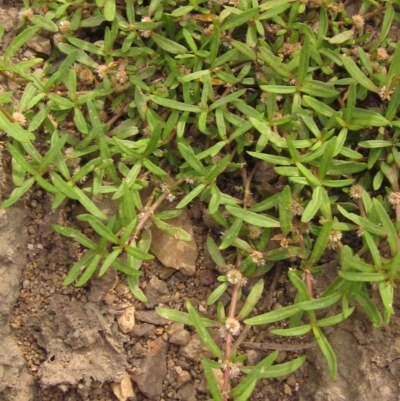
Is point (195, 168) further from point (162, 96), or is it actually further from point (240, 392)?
point (240, 392)

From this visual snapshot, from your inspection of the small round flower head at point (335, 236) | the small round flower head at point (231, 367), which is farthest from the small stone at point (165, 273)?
the small round flower head at point (335, 236)

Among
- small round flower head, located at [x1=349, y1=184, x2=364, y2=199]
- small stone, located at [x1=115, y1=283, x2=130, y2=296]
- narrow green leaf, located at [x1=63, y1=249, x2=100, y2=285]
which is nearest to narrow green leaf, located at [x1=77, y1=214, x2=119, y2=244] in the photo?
narrow green leaf, located at [x1=63, y1=249, x2=100, y2=285]

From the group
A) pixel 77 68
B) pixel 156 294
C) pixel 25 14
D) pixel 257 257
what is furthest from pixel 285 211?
pixel 25 14

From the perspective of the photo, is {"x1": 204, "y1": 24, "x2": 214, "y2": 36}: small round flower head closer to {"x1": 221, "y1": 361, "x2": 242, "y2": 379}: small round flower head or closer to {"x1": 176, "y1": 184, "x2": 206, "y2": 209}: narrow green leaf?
{"x1": 176, "y1": 184, "x2": 206, "y2": 209}: narrow green leaf

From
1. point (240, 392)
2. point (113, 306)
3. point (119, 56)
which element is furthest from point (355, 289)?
point (119, 56)

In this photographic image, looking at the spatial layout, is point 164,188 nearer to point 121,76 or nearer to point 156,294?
point 156,294
